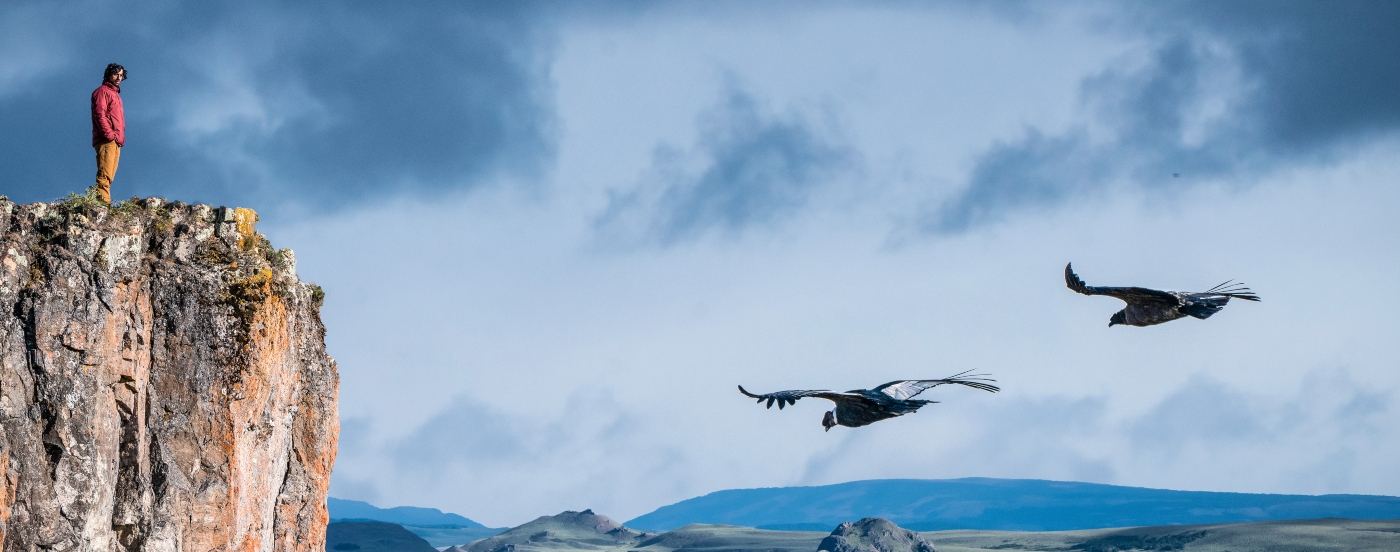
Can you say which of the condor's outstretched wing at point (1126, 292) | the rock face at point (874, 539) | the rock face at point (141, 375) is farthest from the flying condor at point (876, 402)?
the rock face at point (874, 539)

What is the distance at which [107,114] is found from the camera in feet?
86.7

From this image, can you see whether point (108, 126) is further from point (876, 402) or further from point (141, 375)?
point (876, 402)

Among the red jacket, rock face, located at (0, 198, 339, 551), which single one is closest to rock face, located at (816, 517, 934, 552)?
rock face, located at (0, 198, 339, 551)

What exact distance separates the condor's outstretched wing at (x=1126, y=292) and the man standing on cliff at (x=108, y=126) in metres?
17.4

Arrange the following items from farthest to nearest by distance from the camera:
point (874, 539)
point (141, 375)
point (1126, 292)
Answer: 1. point (874, 539)
2. point (141, 375)
3. point (1126, 292)

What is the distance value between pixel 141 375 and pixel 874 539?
162 m

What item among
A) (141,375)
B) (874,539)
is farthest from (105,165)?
(874,539)

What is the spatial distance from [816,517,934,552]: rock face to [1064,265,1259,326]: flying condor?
15739cm

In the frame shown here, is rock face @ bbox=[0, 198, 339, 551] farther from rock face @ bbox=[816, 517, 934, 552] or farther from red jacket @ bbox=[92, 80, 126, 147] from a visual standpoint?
rock face @ bbox=[816, 517, 934, 552]

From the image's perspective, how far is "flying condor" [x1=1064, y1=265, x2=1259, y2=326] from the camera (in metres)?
24.3

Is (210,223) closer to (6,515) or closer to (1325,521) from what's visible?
(6,515)

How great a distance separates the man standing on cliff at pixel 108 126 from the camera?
26.3 meters

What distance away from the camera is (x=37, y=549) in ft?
82.5

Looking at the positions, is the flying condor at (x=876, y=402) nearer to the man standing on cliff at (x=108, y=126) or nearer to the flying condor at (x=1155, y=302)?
the flying condor at (x=1155, y=302)
